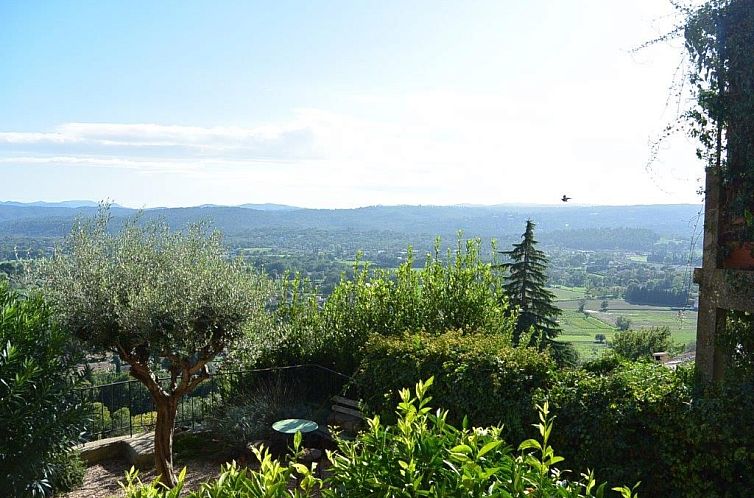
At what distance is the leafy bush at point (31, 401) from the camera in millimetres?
4664

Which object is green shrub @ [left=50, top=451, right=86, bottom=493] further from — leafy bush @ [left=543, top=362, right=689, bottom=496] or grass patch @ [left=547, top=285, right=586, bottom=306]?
grass patch @ [left=547, top=285, right=586, bottom=306]

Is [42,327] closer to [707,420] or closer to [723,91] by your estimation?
[707,420]

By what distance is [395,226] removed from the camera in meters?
63.8

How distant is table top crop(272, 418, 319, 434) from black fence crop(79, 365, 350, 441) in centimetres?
55

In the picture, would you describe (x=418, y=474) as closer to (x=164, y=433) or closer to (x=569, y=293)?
(x=164, y=433)

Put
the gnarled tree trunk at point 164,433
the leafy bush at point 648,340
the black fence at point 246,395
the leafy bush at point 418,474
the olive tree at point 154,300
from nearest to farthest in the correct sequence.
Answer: the leafy bush at point 418,474 < the olive tree at point 154,300 < the gnarled tree trunk at point 164,433 < the black fence at point 246,395 < the leafy bush at point 648,340

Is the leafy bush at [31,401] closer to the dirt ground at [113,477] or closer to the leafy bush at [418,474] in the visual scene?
the dirt ground at [113,477]

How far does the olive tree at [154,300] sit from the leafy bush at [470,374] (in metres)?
1.77

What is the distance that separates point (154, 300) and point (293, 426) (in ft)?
8.02

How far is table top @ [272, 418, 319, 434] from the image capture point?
6.99 m

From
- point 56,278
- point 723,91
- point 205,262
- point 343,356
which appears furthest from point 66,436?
point 723,91

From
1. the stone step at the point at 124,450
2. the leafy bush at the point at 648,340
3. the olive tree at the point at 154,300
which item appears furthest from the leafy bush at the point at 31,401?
the leafy bush at the point at 648,340

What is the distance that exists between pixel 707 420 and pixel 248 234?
139ft

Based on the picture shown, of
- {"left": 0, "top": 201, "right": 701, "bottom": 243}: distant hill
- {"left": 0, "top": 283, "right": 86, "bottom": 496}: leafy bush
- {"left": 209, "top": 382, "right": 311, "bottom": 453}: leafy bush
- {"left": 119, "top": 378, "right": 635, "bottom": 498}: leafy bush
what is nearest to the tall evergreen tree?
{"left": 0, "top": 201, "right": 701, "bottom": 243}: distant hill
